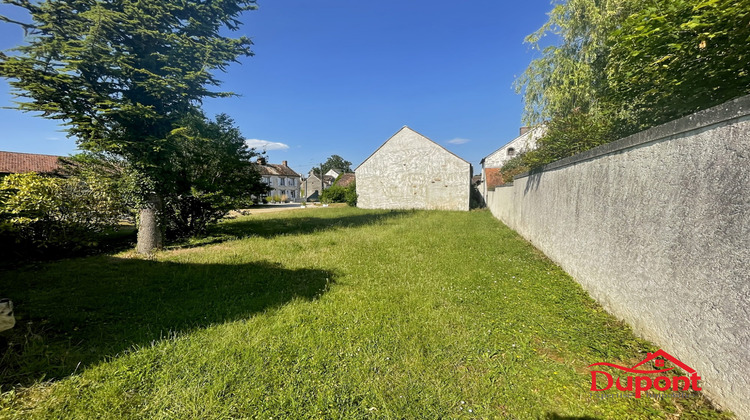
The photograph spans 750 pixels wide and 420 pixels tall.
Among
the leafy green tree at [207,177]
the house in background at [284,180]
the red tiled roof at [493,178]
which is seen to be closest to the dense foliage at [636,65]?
the leafy green tree at [207,177]

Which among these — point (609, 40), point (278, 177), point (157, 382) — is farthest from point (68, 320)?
point (278, 177)

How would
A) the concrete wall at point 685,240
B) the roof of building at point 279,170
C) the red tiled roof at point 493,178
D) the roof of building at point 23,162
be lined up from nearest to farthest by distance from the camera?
the concrete wall at point 685,240, the roof of building at point 23,162, the red tiled roof at point 493,178, the roof of building at point 279,170

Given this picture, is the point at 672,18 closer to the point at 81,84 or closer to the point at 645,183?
the point at 645,183

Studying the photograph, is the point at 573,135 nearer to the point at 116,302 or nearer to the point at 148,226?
the point at 116,302

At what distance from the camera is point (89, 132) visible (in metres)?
7.09

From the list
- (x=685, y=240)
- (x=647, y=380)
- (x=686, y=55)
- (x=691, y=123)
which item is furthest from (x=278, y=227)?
(x=686, y=55)

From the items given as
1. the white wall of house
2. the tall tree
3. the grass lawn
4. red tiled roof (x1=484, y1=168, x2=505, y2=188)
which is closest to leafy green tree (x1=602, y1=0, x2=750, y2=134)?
the grass lawn

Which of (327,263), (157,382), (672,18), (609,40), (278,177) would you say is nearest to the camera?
(157,382)

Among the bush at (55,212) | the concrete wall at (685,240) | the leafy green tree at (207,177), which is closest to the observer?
the concrete wall at (685,240)

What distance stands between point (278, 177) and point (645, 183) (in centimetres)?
5686

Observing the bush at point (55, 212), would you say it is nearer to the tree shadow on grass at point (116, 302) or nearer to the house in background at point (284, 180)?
the tree shadow on grass at point (116, 302)

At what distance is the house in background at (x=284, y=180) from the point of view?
5253 centimetres

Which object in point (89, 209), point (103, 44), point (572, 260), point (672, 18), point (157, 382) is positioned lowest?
point (157, 382)

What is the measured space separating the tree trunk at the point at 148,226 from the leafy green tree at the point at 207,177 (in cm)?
57
